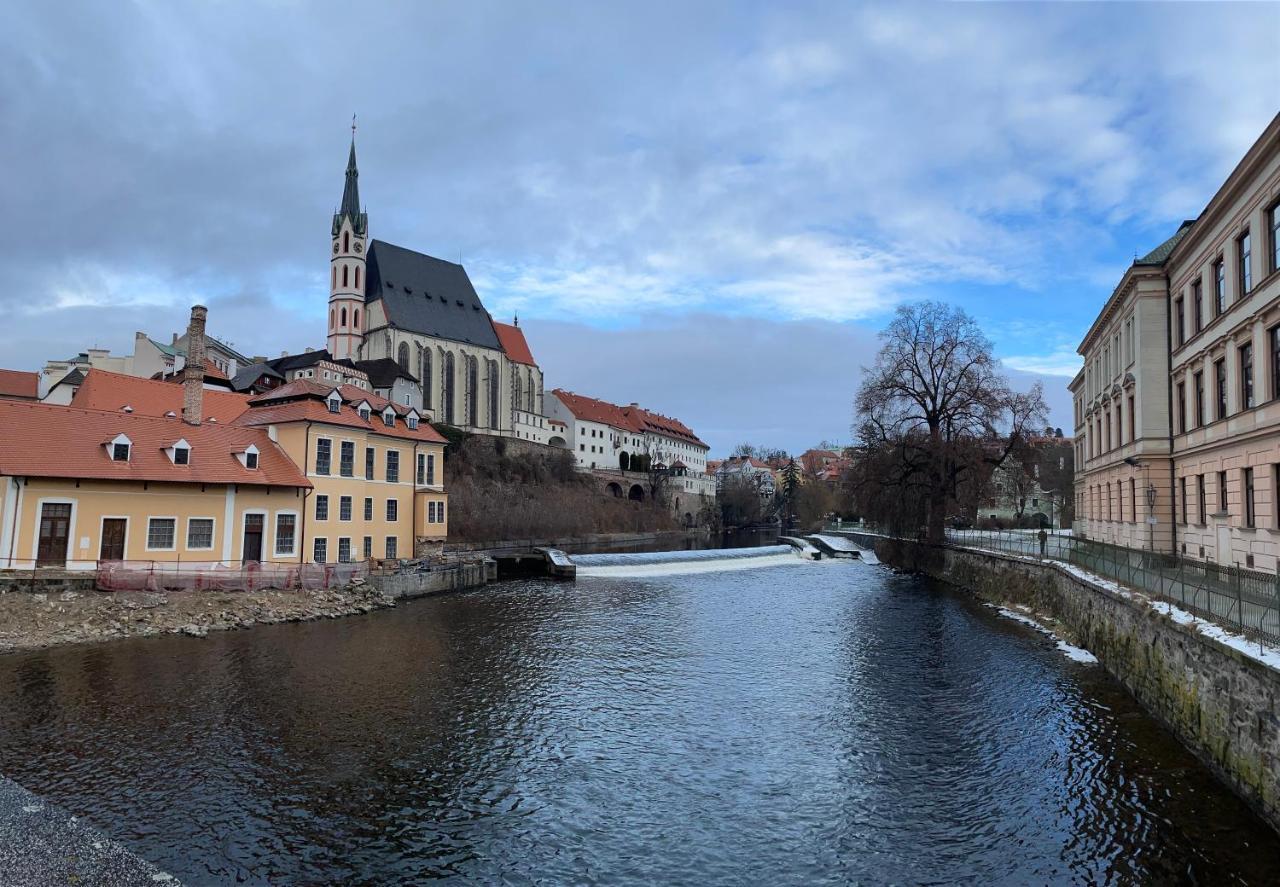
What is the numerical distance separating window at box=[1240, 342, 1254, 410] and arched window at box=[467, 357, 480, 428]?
79616 mm

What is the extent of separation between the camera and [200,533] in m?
27.2

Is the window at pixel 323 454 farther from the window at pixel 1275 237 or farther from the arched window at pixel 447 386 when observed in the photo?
the arched window at pixel 447 386

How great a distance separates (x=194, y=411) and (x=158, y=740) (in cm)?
2143

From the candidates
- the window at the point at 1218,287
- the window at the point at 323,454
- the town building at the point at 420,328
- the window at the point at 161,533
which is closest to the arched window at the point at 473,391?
the town building at the point at 420,328

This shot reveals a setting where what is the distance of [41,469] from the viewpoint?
2369cm

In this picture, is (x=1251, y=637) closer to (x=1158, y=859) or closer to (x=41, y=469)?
(x=1158, y=859)

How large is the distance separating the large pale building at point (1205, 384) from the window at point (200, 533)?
3187 centimetres

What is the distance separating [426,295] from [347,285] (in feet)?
30.2

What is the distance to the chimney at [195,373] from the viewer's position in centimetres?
3052

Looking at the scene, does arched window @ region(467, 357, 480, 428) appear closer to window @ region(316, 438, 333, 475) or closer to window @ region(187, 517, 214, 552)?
window @ region(316, 438, 333, 475)

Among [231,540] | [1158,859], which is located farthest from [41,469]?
[1158,859]

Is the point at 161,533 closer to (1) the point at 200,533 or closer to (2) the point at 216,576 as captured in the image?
(1) the point at 200,533

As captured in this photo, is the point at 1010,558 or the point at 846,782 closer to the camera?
the point at 846,782

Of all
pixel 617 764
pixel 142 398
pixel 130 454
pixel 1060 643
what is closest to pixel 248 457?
pixel 130 454
